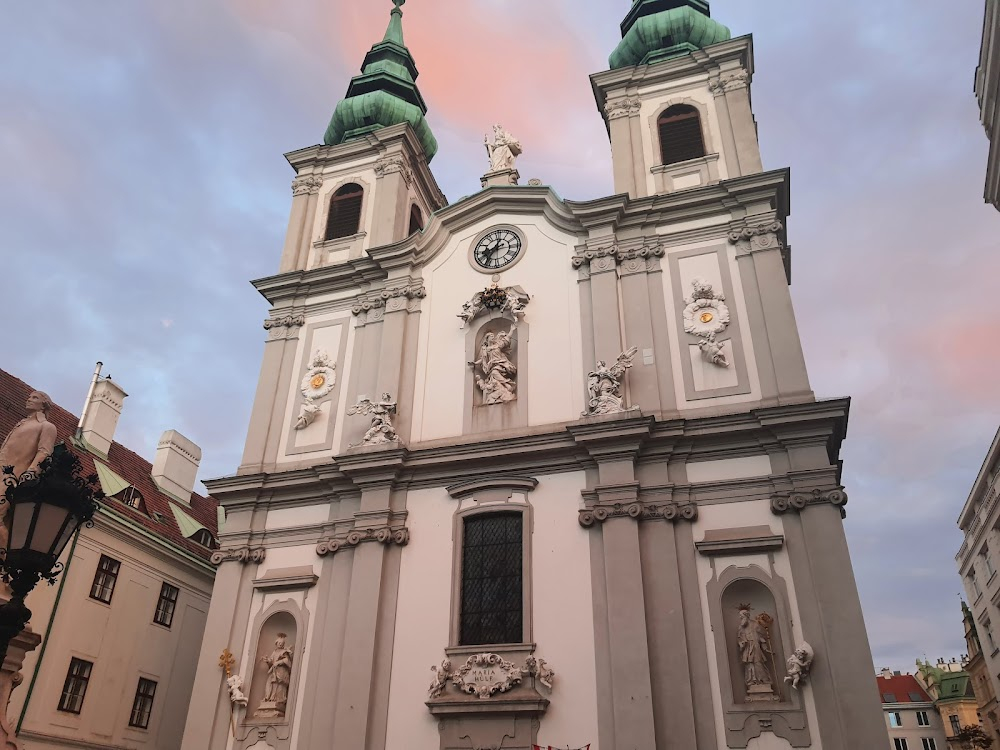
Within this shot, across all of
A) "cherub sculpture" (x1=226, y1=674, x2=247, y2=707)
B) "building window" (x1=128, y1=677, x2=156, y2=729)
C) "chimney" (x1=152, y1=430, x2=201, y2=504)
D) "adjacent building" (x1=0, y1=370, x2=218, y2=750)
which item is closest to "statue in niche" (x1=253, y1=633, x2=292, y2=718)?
"cherub sculpture" (x1=226, y1=674, x2=247, y2=707)

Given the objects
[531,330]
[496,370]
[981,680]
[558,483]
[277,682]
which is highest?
[531,330]

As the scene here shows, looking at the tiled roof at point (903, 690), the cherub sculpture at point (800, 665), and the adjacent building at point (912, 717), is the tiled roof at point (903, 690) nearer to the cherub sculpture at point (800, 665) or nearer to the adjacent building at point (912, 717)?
the adjacent building at point (912, 717)

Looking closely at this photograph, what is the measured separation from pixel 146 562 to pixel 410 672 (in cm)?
1010

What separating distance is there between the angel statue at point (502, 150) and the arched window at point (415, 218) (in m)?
3.16

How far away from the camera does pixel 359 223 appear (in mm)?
21516

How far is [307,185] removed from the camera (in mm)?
22594

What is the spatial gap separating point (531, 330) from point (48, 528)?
474 inches

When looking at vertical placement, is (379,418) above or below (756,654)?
above

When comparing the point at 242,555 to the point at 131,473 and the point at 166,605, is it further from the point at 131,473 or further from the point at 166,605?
the point at 131,473

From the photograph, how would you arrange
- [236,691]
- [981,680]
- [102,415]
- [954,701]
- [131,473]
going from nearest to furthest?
[236,691], [102,415], [131,473], [981,680], [954,701]

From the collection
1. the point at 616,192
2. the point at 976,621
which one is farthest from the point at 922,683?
the point at 616,192

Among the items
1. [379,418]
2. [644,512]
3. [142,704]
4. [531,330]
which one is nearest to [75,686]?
[142,704]

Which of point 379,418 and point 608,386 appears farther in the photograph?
point 379,418

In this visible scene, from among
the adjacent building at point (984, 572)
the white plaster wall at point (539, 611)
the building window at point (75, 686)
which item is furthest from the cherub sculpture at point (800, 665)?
the adjacent building at point (984, 572)
